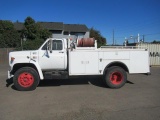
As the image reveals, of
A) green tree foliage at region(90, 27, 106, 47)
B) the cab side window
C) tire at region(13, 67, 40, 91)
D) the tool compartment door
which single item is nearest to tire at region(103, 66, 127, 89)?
the tool compartment door

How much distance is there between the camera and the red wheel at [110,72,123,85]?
32.4 feet

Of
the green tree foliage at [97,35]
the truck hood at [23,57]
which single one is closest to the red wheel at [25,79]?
the truck hood at [23,57]

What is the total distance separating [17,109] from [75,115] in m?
1.93

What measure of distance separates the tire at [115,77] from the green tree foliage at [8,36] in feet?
73.2

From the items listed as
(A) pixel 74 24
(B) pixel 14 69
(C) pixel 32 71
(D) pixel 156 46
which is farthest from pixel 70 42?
(A) pixel 74 24

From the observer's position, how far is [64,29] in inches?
1956

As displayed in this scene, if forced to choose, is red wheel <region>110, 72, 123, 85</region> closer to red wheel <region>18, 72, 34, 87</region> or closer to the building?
red wheel <region>18, 72, 34, 87</region>

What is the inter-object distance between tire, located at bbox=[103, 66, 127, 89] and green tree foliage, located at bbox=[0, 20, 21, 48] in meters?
22.3

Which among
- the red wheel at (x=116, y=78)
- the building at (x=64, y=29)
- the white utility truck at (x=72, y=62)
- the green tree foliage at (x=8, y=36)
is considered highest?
the building at (x=64, y=29)

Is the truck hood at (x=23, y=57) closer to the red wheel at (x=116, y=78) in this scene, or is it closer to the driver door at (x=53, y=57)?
the driver door at (x=53, y=57)

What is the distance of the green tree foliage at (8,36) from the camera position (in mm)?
29841

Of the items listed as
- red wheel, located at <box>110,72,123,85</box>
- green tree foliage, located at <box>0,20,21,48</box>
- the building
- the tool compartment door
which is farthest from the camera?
the building

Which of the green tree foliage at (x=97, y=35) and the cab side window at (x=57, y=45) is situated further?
the green tree foliage at (x=97, y=35)

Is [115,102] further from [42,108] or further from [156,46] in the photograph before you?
[156,46]
